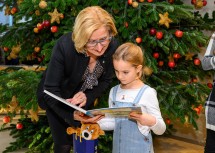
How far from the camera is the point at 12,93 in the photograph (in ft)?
8.04

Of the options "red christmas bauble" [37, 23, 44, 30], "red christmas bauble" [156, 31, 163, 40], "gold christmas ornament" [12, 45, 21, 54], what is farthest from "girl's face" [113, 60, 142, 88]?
"gold christmas ornament" [12, 45, 21, 54]

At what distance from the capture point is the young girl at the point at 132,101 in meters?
1.63

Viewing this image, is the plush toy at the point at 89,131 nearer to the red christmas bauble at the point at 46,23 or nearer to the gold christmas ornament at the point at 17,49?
the red christmas bauble at the point at 46,23

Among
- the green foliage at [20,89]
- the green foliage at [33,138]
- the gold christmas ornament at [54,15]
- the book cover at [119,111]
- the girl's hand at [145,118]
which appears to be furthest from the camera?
the green foliage at [33,138]

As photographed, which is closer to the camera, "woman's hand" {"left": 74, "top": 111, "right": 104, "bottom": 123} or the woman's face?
the woman's face

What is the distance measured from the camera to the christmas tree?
8.33ft

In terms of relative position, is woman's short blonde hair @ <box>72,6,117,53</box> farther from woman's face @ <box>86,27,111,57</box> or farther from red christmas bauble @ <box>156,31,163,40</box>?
red christmas bauble @ <box>156,31,163,40</box>

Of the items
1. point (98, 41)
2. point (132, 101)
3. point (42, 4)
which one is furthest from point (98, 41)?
point (42, 4)

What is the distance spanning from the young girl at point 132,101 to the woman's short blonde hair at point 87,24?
0.18 meters

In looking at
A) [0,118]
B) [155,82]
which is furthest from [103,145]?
[0,118]

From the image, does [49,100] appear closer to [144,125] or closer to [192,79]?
[144,125]

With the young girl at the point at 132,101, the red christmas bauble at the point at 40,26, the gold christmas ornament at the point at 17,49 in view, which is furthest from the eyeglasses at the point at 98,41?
the gold christmas ornament at the point at 17,49

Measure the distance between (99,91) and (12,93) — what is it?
830 mm

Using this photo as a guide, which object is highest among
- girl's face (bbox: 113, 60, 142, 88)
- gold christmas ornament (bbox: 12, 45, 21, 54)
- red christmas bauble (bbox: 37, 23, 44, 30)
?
red christmas bauble (bbox: 37, 23, 44, 30)
